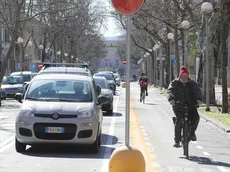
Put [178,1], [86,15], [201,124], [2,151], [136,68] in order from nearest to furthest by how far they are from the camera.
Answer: [2,151], [201,124], [178,1], [86,15], [136,68]

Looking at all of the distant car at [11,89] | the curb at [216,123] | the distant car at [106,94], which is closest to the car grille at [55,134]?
the curb at [216,123]

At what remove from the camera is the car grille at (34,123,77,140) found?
1233 cm

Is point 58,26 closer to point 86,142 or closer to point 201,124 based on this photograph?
point 201,124

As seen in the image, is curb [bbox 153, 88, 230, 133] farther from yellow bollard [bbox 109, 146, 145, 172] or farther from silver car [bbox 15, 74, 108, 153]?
yellow bollard [bbox 109, 146, 145, 172]

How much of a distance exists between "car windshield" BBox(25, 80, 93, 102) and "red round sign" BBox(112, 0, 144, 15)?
5068 mm

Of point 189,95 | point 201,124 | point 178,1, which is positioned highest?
point 178,1

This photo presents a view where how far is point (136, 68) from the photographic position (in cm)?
15238

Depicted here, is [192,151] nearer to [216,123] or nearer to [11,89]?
[216,123]

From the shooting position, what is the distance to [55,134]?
12.4 metres

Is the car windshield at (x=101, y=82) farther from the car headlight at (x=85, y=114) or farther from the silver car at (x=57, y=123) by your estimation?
the car headlight at (x=85, y=114)

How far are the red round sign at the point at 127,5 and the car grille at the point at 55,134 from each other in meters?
4.52

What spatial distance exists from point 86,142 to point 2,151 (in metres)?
1.88

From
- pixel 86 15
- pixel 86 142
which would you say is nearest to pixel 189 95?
pixel 86 142

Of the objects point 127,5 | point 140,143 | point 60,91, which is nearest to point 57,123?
point 60,91
